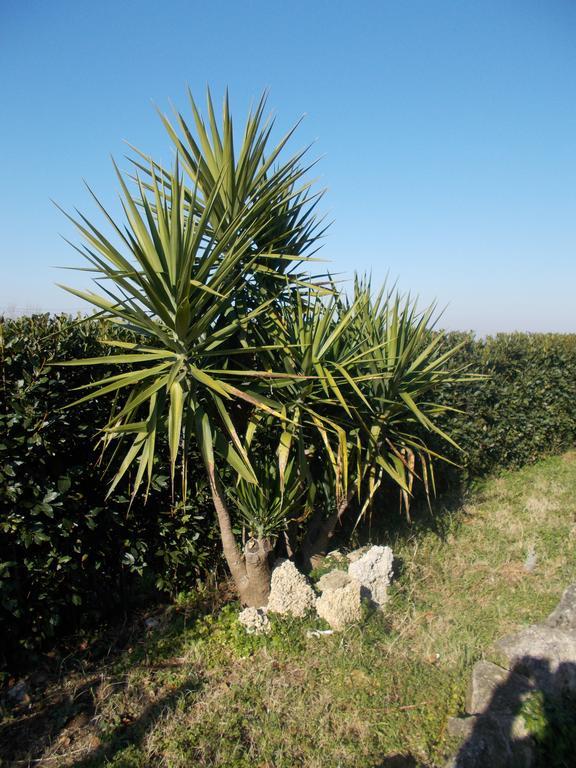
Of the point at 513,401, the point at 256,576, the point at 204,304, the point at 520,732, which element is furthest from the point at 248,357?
the point at 513,401

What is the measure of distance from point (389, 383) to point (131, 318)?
83.5 inches

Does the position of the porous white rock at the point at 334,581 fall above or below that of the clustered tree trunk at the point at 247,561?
below

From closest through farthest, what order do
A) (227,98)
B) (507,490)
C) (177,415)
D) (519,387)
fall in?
(177,415), (227,98), (507,490), (519,387)

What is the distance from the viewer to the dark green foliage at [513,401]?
21.6ft

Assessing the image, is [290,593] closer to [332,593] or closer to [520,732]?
[332,593]

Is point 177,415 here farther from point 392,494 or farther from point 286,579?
point 392,494

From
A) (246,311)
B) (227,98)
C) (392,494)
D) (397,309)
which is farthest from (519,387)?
(227,98)

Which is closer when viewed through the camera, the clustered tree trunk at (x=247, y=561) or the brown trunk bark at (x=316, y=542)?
the clustered tree trunk at (x=247, y=561)

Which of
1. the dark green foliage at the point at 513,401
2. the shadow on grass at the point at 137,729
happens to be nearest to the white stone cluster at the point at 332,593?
the shadow on grass at the point at 137,729

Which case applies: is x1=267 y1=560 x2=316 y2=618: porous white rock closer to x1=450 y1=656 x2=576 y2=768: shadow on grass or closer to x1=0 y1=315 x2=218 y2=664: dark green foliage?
x1=0 y1=315 x2=218 y2=664: dark green foliage

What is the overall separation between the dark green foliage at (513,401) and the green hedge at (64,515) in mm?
3737

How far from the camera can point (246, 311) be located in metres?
3.86

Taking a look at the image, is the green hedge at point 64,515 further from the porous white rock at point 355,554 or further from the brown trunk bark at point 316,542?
the porous white rock at point 355,554

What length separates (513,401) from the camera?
284 inches
